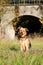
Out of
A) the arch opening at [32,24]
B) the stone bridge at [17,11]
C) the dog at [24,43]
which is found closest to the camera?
the dog at [24,43]

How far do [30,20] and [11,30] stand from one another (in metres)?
4.60

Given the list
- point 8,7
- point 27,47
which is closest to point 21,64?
point 27,47

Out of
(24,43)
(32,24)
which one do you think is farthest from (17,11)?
A: (24,43)

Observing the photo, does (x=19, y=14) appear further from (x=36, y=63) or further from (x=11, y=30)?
(x=36, y=63)

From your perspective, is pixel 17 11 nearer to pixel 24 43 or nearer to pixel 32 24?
pixel 32 24

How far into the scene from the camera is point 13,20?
2333cm

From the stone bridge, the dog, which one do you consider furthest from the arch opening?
the dog

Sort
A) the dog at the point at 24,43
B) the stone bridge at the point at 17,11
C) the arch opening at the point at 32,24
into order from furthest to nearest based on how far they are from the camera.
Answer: the arch opening at the point at 32,24 → the stone bridge at the point at 17,11 → the dog at the point at 24,43

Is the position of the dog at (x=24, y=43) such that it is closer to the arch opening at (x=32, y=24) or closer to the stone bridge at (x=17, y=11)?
the stone bridge at (x=17, y=11)

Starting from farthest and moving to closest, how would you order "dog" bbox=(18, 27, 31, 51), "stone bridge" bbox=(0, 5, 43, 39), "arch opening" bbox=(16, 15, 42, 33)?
"arch opening" bbox=(16, 15, 42, 33)
"stone bridge" bbox=(0, 5, 43, 39)
"dog" bbox=(18, 27, 31, 51)

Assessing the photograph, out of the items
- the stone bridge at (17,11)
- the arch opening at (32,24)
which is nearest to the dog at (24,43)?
the stone bridge at (17,11)

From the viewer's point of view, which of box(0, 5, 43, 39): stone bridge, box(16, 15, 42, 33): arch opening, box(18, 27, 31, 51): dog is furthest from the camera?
box(16, 15, 42, 33): arch opening

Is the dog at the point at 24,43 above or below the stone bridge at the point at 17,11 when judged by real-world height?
above

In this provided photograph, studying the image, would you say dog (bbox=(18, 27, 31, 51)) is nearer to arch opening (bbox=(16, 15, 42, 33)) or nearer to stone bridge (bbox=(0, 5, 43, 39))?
stone bridge (bbox=(0, 5, 43, 39))
